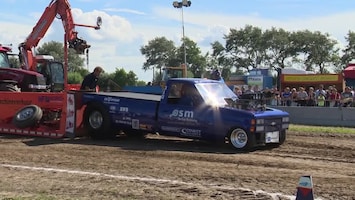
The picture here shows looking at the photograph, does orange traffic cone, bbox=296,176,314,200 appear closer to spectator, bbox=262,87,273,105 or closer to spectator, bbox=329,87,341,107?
spectator, bbox=262,87,273,105

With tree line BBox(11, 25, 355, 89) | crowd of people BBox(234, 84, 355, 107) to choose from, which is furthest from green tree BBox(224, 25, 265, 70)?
crowd of people BBox(234, 84, 355, 107)

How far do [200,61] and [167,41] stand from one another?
34.7 feet

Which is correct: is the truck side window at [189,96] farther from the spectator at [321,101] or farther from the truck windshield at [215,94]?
the spectator at [321,101]

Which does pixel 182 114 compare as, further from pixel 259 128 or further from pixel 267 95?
pixel 267 95

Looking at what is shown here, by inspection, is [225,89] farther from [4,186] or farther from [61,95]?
[4,186]

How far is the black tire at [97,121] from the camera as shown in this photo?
13.0 m

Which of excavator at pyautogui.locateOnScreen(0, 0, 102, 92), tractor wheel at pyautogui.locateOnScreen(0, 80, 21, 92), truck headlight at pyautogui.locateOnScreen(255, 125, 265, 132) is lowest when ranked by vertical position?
truck headlight at pyautogui.locateOnScreen(255, 125, 265, 132)

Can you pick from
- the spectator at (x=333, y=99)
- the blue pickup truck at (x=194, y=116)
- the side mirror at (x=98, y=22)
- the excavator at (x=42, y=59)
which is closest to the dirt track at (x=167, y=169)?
the blue pickup truck at (x=194, y=116)

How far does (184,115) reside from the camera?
38.8 ft

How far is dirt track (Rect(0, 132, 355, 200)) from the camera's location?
6965 millimetres

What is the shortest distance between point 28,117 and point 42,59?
7.41 meters

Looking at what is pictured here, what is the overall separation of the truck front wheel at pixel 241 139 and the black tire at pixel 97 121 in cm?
343

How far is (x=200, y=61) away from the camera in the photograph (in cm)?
9925

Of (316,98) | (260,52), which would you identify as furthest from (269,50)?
(316,98)
